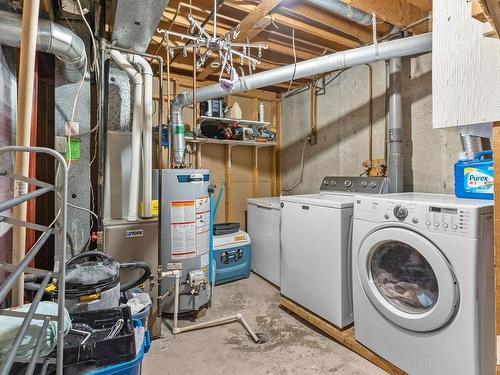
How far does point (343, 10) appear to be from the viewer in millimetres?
1938

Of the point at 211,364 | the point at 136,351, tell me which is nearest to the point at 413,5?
the point at 136,351

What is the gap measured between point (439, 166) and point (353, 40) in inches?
55.4

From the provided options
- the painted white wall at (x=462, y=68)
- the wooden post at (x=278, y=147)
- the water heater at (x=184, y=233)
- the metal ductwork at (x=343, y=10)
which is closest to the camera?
the painted white wall at (x=462, y=68)

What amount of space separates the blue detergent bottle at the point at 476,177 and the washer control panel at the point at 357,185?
0.60 m

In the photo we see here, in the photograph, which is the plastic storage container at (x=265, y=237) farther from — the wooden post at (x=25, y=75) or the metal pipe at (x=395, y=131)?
the wooden post at (x=25, y=75)

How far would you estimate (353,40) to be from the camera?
2611mm

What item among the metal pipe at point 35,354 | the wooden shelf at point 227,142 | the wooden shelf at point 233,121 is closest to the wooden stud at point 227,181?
→ the wooden shelf at point 227,142

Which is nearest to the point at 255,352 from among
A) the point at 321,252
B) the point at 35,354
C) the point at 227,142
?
the point at 321,252

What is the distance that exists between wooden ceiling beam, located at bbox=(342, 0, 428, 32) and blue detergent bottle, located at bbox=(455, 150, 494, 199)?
1157 mm

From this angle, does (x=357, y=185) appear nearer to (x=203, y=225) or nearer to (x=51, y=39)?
(x=203, y=225)

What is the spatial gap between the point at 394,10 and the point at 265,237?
7.59 feet

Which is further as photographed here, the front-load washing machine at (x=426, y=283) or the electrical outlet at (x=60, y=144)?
the electrical outlet at (x=60, y=144)

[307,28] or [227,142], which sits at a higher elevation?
[307,28]

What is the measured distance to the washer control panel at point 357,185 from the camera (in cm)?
232
